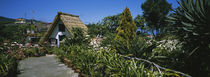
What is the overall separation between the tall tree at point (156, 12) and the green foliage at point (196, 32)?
21530 millimetres

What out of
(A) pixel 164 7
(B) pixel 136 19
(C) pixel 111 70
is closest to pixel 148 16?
(A) pixel 164 7

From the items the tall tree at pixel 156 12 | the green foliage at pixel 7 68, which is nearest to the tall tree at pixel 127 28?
the green foliage at pixel 7 68

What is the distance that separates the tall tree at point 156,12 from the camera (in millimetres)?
22987

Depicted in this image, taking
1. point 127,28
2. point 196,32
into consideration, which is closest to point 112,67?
point 196,32

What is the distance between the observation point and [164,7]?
2356 cm

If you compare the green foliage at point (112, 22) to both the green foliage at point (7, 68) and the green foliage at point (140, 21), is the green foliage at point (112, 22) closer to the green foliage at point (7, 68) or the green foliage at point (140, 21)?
the green foliage at point (140, 21)

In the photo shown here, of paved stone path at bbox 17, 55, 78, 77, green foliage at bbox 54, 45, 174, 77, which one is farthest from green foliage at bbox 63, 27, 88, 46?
green foliage at bbox 54, 45, 174, 77

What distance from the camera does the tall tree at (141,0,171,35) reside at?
75.4ft

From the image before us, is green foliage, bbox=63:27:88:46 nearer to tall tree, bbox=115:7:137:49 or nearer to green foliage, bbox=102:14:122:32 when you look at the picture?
tall tree, bbox=115:7:137:49

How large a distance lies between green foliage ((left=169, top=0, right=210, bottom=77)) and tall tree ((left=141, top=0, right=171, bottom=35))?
70.6 ft

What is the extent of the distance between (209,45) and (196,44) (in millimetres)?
398

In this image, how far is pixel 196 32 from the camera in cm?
273

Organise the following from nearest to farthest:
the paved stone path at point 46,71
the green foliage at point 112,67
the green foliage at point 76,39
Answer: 1. the green foliage at point 112,67
2. the paved stone path at point 46,71
3. the green foliage at point 76,39

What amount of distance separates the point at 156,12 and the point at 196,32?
22.4 meters
